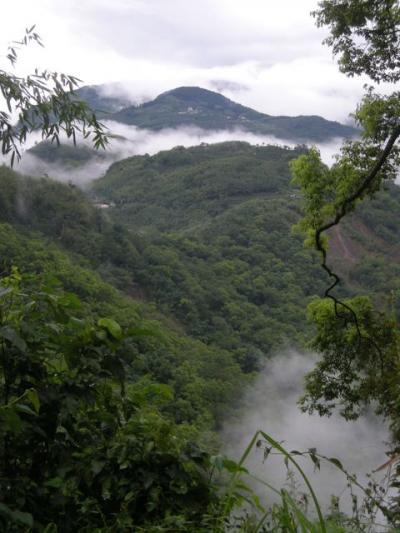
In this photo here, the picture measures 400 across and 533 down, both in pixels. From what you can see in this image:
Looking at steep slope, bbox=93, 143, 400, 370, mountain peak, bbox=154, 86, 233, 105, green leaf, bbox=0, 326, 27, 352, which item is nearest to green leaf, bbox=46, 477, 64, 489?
green leaf, bbox=0, 326, 27, 352

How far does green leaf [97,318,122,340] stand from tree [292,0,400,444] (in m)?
4.05

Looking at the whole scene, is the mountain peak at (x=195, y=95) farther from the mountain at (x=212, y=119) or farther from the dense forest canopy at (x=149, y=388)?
the dense forest canopy at (x=149, y=388)

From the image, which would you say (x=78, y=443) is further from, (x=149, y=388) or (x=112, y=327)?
(x=112, y=327)

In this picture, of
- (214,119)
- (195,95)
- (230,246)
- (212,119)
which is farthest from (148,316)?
(195,95)

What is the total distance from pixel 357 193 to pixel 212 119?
155516 mm

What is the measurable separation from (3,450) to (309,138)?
153531 millimetres

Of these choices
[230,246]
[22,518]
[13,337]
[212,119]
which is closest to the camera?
[22,518]

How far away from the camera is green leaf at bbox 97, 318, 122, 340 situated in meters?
1.56

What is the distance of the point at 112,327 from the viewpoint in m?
1.56

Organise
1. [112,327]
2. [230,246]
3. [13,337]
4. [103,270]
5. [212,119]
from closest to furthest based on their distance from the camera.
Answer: [13,337]
[112,327]
[103,270]
[230,246]
[212,119]

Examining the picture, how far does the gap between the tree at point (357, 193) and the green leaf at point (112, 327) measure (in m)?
4.05

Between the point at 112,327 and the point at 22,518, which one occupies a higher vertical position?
the point at 112,327

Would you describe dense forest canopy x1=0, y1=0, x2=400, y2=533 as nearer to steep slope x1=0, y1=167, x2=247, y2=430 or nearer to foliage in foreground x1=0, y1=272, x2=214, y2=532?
foliage in foreground x1=0, y1=272, x2=214, y2=532

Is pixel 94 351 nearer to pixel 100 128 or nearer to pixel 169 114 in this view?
pixel 100 128
